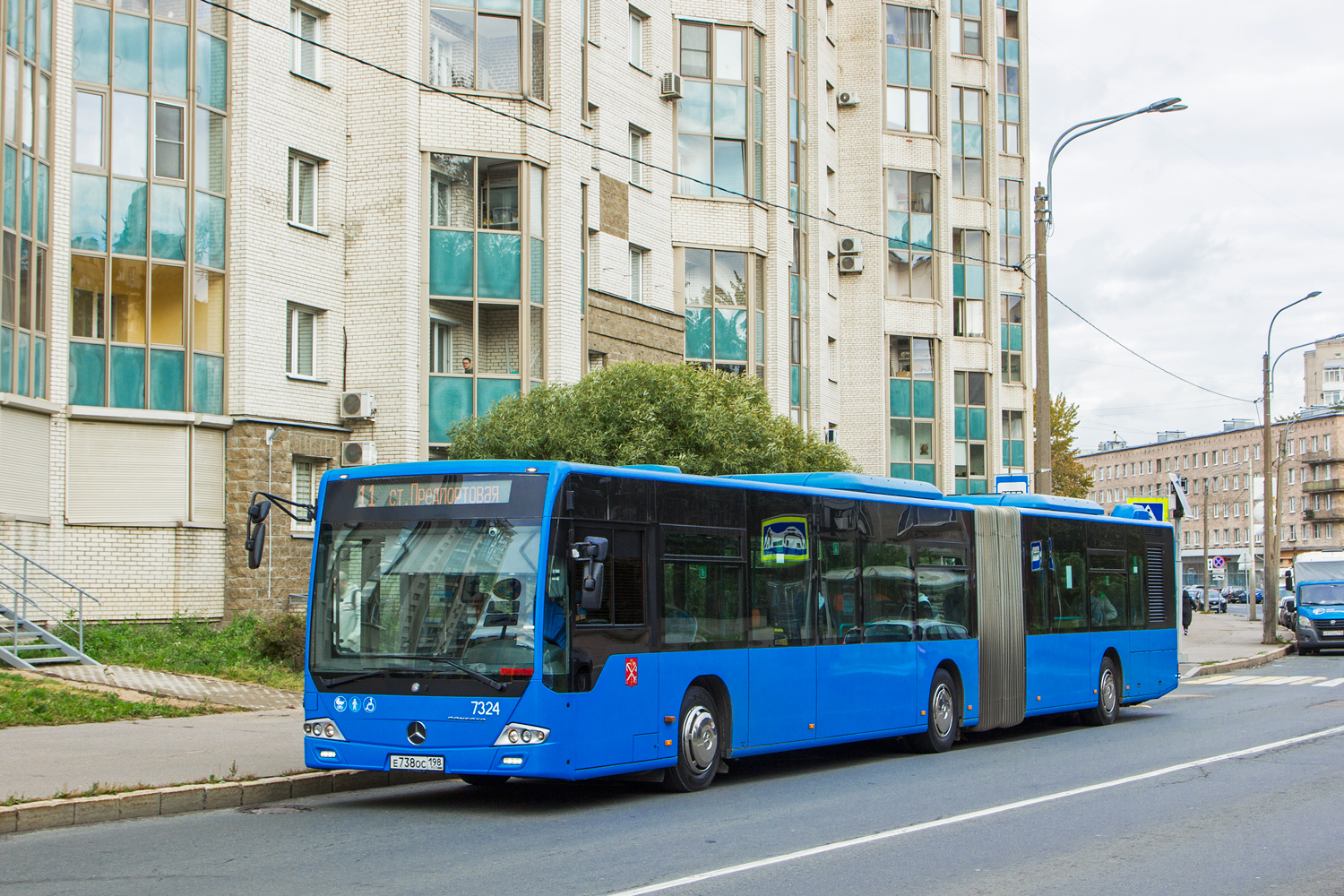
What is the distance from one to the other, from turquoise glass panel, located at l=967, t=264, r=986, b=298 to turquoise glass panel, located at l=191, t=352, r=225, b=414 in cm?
2867

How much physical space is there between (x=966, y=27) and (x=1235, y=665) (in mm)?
24971

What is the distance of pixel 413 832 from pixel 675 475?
389 cm

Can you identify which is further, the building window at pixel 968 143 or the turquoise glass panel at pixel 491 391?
the building window at pixel 968 143

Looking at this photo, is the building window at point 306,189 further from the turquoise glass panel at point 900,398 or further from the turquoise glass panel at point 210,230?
→ the turquoise glass panel at point 900,398

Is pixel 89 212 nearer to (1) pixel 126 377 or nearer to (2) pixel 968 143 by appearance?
(1) pixel 126 377

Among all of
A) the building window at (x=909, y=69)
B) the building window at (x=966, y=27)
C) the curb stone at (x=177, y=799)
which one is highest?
the building window at (x=966, y=27)

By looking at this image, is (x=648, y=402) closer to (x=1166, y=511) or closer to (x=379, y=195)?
(x=379, y=195)

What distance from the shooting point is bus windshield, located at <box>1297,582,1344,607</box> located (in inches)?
1511

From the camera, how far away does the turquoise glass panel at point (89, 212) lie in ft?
74.7

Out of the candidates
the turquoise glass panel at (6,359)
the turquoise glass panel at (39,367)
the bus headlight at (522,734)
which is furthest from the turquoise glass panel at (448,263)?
the bus headlight at (522,734)

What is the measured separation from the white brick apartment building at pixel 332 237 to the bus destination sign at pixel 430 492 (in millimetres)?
11800

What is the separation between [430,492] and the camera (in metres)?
11.3

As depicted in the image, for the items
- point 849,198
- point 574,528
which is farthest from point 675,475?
point 849,198

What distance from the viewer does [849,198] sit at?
4384 cm
